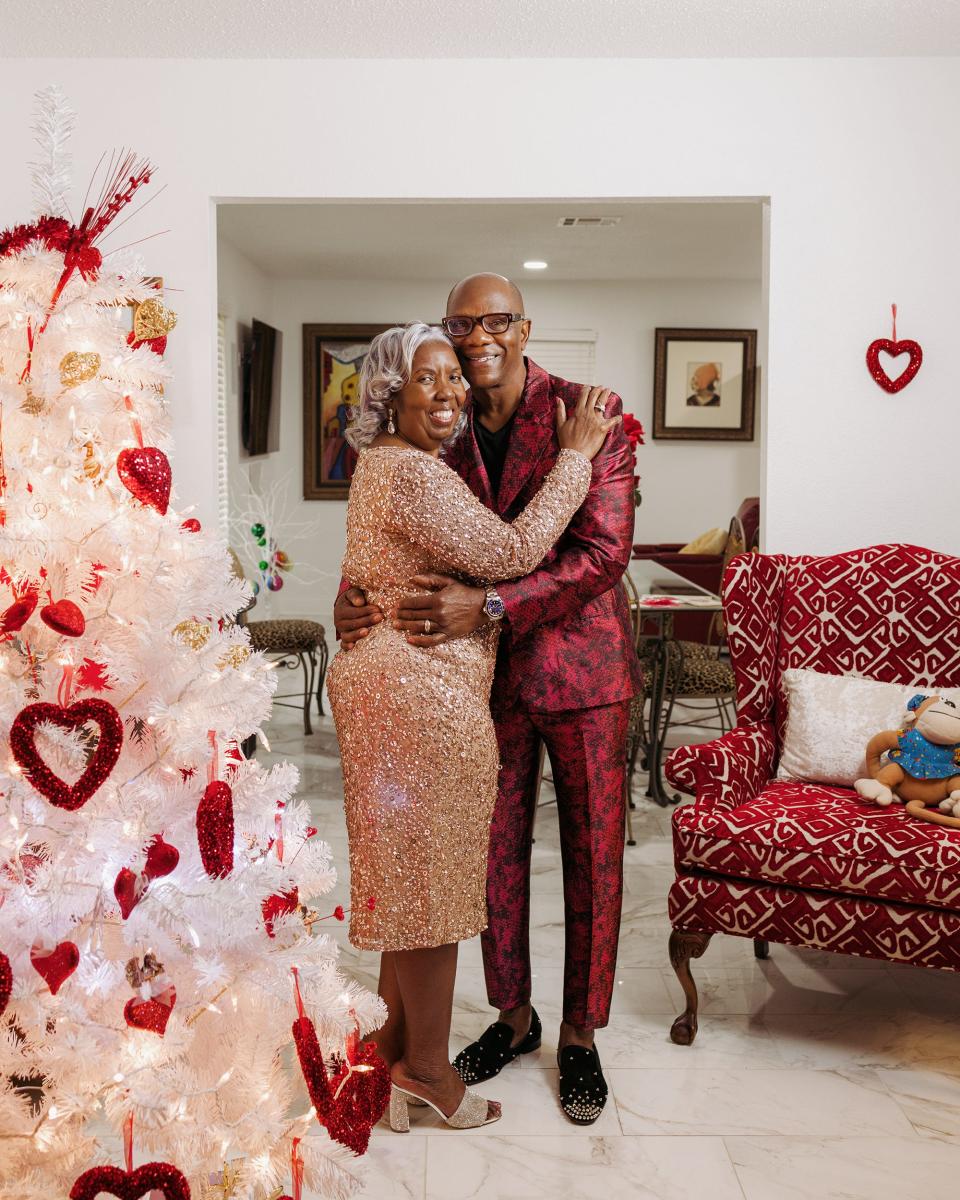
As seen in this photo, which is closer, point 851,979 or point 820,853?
point 820,853

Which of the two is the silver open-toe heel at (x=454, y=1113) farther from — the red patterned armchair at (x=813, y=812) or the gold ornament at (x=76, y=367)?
the gold ornament at (x=76, y=367)

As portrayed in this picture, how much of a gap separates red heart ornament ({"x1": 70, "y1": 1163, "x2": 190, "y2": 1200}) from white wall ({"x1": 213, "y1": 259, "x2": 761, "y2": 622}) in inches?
295

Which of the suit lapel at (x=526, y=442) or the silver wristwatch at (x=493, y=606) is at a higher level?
the suit lapel at (x=526, y=442)

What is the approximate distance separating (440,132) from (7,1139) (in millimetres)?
2941

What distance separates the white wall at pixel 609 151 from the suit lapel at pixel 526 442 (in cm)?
138

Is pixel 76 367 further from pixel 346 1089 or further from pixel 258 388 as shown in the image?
pixel 258 388

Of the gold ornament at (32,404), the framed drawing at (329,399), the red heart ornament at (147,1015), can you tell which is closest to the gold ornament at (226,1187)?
the red heart ornament at (147,1015)

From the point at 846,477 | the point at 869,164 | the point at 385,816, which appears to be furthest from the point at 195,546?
the point at 869,164

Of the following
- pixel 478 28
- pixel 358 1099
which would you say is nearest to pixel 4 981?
pixel 358 1099

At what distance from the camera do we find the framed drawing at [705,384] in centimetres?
899

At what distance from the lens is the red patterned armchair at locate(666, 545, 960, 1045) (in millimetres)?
2508

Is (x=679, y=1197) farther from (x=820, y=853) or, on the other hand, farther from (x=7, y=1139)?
(x=7, y=1139)

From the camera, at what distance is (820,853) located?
253cm

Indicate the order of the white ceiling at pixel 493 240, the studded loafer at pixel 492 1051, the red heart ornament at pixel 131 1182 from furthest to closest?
the white ceiling at pixel 493 240
the studded loafer at pixel 492 1051
the red heart ornament at pixel 131 1182
